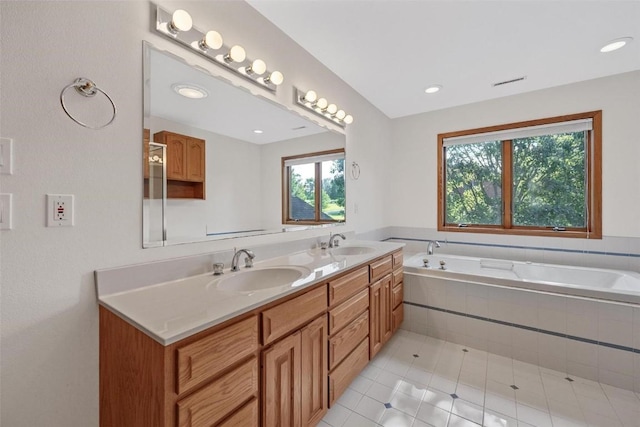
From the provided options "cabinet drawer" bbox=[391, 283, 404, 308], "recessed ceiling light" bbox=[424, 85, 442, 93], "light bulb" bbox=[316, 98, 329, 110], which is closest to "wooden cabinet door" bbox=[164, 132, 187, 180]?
"light bulb" bbox=[316, 98, 329, 110]

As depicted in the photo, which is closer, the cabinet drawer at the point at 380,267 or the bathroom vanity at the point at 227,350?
the bathroom vanity at the point at 227,350

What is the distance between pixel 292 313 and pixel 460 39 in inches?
83.9

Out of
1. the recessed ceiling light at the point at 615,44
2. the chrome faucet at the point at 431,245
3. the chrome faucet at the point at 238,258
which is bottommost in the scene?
the chrome faucet at the point at 431,245

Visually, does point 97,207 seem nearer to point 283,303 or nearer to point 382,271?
point 283,303

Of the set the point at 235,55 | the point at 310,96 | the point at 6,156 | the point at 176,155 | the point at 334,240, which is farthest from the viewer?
the point at 334,240

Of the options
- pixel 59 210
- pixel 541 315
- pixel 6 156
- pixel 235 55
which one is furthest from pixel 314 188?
pixel 541 315

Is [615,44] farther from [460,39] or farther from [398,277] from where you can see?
[398,277]

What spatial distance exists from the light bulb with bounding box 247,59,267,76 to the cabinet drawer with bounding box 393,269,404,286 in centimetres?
183

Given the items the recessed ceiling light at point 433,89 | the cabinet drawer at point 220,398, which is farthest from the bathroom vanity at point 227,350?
the recessed ceiling light at point 433,89

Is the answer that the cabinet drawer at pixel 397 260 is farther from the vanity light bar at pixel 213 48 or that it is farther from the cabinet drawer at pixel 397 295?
the vanity light bar at pixel 213 48

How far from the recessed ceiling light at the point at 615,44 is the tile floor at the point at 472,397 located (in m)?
2.39

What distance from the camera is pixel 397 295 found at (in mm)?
2391

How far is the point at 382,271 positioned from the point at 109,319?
166cm

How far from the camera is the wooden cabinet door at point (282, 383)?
1054 millimetres
